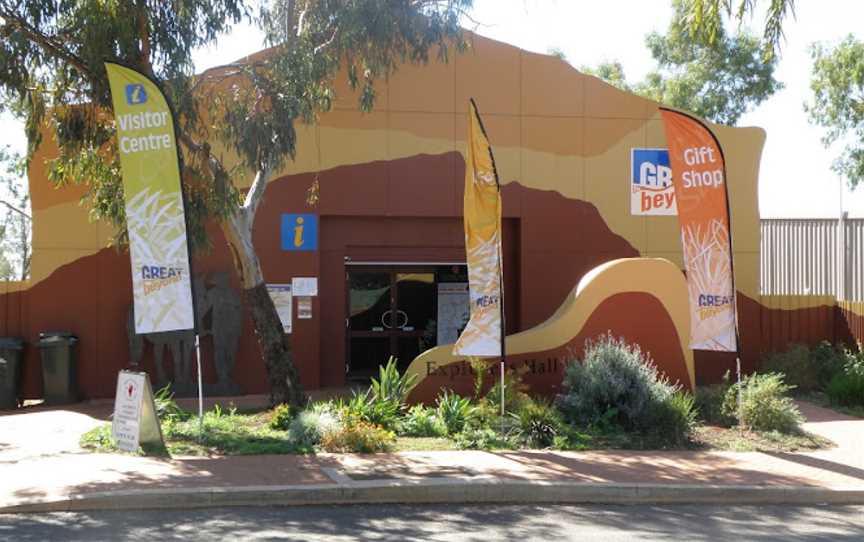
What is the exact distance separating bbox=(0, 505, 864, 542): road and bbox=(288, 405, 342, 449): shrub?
2.43m

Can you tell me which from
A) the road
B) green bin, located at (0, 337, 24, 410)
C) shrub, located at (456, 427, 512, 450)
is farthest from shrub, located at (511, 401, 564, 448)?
green bin, located at (0, 337, 24, 410)

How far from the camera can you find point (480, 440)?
476 inches

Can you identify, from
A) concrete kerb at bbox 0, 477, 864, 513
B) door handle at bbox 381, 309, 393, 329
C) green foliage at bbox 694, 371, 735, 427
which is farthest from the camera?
door handle at bbox 381, 309, 393, 329

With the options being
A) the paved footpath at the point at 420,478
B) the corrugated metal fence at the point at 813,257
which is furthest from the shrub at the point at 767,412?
the corrugated metal fence at the point at 813,257

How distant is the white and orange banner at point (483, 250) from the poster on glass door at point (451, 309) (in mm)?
6478

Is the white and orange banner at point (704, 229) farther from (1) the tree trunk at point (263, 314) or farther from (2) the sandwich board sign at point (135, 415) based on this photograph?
(2) the sandwich board sign at point (135, 415)

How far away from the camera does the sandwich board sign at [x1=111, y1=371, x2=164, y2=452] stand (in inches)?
435

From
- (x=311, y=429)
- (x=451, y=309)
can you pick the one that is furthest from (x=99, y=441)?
(x=451, y=309)

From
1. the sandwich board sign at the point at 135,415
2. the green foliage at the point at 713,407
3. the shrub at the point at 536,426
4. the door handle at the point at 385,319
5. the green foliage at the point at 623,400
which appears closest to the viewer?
the sandwich board sign at the point at 135,415

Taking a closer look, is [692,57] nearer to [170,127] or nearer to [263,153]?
[263,153]

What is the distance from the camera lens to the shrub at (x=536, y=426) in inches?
480

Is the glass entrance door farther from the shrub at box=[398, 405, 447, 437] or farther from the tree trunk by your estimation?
the shrub at box=[398, 405, 447, 437]

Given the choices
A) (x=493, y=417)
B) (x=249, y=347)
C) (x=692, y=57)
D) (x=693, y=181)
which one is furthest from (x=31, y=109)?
(x=692, y=57)

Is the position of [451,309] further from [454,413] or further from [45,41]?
[45,41]
